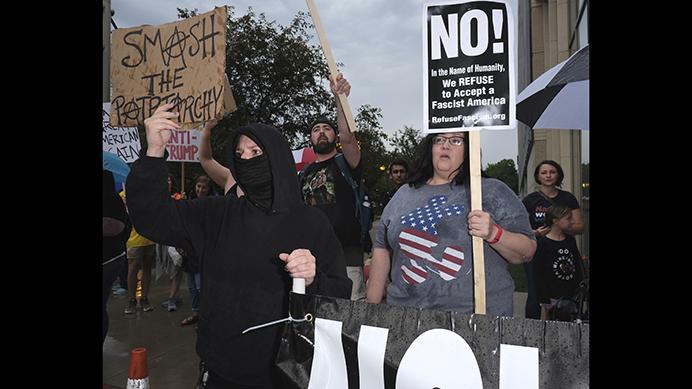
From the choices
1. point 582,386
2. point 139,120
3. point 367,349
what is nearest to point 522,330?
point 582,386

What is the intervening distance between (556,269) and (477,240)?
2.70 meters

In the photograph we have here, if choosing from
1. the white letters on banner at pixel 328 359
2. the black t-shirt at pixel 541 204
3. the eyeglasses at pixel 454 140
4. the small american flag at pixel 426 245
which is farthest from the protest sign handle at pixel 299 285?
the black t-shirt at pixel 541 204

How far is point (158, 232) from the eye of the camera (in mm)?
2320

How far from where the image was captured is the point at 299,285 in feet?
7.05

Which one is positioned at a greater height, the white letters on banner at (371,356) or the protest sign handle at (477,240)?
the protest sign handle at (477,240)

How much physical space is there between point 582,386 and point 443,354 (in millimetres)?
474

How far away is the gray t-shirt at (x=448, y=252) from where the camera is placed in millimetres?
2525

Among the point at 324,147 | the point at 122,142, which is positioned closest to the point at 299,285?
the point at 324,147

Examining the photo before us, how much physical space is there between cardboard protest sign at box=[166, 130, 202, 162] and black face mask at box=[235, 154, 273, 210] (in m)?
6.27

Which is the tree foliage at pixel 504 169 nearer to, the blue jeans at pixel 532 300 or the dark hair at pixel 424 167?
the blue jeans at pixel 532 300

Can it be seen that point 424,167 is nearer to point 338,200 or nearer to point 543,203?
point 338,200

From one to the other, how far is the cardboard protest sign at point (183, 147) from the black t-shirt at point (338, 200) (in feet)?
15.4
